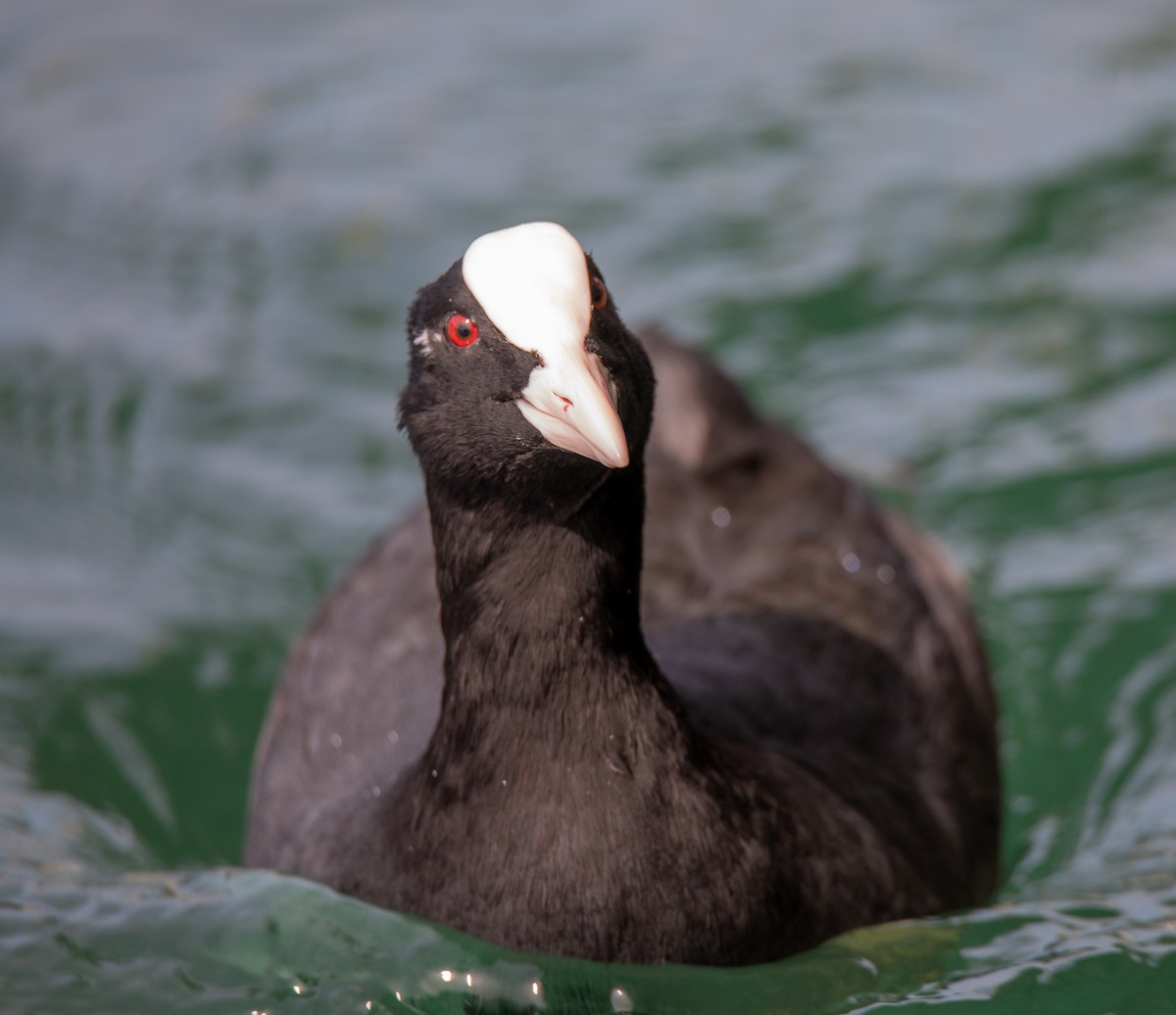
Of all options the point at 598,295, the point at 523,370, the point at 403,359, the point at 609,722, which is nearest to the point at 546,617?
the point at 609,722

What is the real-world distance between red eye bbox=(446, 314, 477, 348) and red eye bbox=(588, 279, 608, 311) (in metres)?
0.22

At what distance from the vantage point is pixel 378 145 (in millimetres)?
9070

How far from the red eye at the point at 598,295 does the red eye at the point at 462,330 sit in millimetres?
222

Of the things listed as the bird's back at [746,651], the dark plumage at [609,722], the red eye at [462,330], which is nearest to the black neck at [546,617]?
the dark plumage at [609,722]

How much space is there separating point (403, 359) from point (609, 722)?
4.72 meters

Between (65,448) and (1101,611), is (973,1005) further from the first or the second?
(65,448)

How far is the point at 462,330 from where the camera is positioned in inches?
132

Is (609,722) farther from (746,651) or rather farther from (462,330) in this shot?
(746,651)

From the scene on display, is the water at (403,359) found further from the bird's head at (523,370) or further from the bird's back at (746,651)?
the bird's head at (523,370)

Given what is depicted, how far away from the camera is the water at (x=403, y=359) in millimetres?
3990

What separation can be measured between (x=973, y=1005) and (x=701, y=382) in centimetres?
229

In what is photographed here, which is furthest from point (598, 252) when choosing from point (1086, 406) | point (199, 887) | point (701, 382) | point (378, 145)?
point (199, 887)

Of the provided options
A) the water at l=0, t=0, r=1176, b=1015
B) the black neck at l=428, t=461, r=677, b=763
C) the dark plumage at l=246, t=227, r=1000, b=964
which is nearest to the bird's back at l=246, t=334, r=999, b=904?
the dark plumage at l=246, t=227, r=1000, b=964

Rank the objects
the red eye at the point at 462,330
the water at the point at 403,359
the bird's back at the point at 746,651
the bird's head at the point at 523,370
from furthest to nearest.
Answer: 1. the bird's back at the point at 746,651
2. the water at the point at 403,359
3. the red eye at the point at 462,330
4. the bird's head at the point at 523,370
